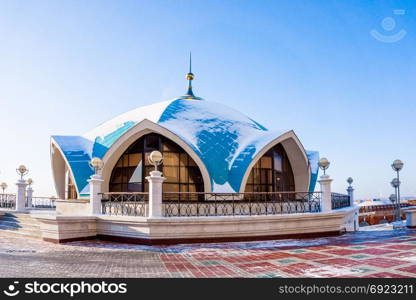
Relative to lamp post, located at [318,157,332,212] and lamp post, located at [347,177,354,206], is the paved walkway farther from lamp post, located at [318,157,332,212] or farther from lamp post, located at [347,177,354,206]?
lamp post, located at [347,177,354,206]

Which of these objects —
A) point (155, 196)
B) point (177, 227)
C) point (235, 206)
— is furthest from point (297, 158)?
point (155, 196)

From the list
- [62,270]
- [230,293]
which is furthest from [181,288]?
[62,270]

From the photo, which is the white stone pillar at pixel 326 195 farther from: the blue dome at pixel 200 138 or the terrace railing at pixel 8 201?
the terrace railing at pixel 8 201

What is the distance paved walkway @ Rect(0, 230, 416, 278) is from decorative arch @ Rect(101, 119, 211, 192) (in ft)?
18.5

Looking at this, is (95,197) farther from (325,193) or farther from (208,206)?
(325,193)

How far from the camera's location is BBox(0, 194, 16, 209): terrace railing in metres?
20.7

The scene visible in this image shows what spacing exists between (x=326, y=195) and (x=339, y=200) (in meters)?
3.55

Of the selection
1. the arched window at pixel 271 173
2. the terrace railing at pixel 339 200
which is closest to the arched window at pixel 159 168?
the arched window at pixel 271 173

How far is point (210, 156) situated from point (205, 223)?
566cm

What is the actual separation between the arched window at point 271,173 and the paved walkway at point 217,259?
6.13 m

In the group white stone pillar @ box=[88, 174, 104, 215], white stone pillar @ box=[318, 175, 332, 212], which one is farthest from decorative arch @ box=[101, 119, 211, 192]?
white stone pillar @ box=[318, 175, 332, 212]

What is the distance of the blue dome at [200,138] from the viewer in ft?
53.7

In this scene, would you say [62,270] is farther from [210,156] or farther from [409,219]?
[409,219]

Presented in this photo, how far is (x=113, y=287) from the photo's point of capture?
5531 millimetres
